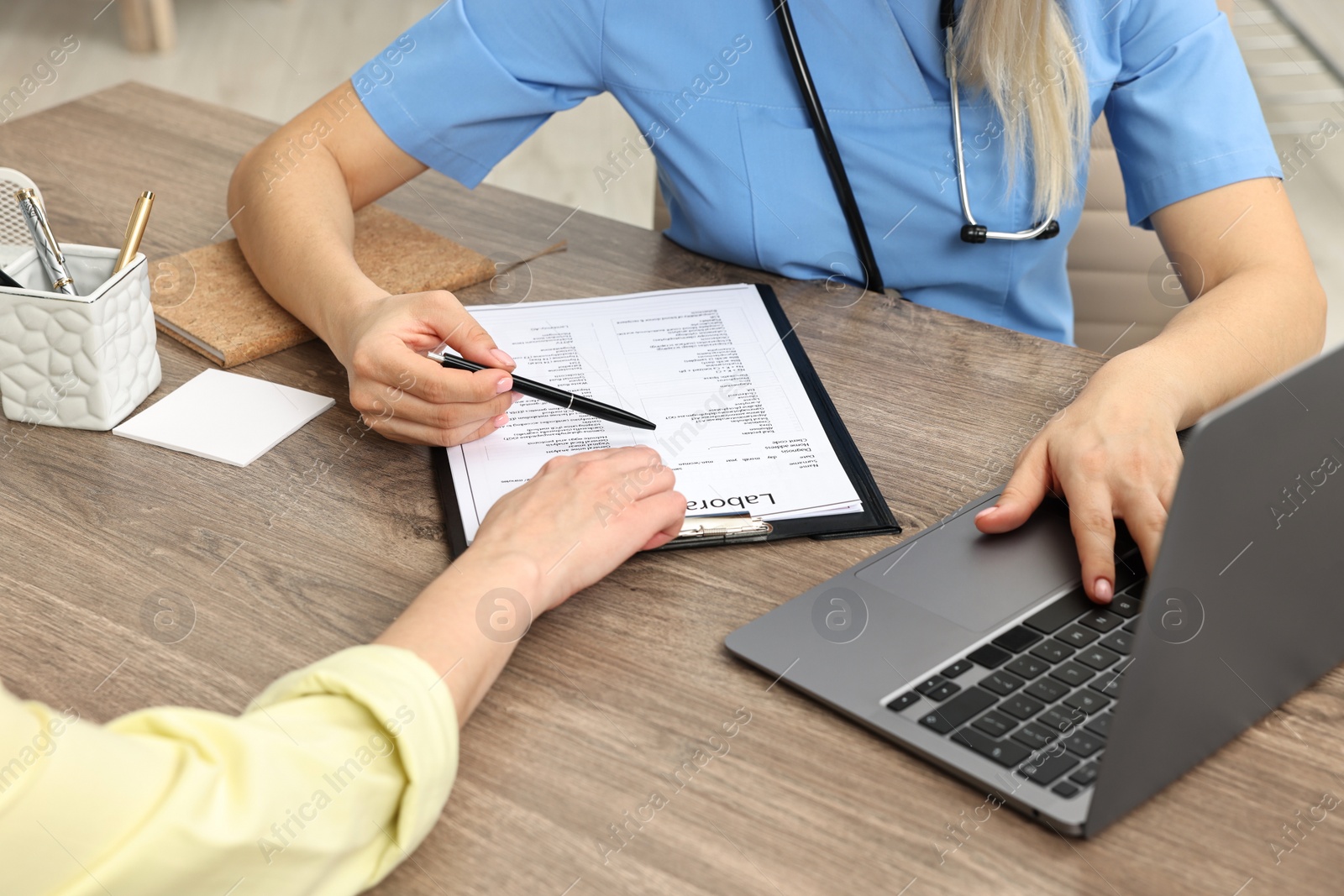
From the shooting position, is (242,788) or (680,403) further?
(680,403)

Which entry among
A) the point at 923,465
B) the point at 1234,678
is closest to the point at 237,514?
the point at 923,465

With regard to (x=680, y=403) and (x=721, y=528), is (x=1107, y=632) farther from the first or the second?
A: (x=680, y=403)

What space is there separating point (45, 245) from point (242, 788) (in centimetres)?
54

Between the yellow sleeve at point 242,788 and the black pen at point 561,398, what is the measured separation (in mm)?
294

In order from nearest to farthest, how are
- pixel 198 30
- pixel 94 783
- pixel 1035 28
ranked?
pixel 94 783 < pixel 1035 28 < pixel 198 30

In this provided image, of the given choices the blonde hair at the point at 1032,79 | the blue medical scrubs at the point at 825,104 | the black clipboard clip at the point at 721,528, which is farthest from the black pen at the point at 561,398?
the blonde hair at the point at 1032,79

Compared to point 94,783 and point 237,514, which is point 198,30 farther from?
point 94,783

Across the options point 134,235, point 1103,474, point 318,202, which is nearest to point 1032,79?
point 1103,474

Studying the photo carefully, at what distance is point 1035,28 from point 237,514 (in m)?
0.83

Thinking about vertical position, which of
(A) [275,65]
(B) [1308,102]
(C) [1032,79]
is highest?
(C) [1032,79]

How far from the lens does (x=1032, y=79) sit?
1045mm

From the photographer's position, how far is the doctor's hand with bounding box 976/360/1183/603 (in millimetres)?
701

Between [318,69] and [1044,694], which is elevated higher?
[1044,694]

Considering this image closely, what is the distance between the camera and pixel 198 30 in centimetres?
445
